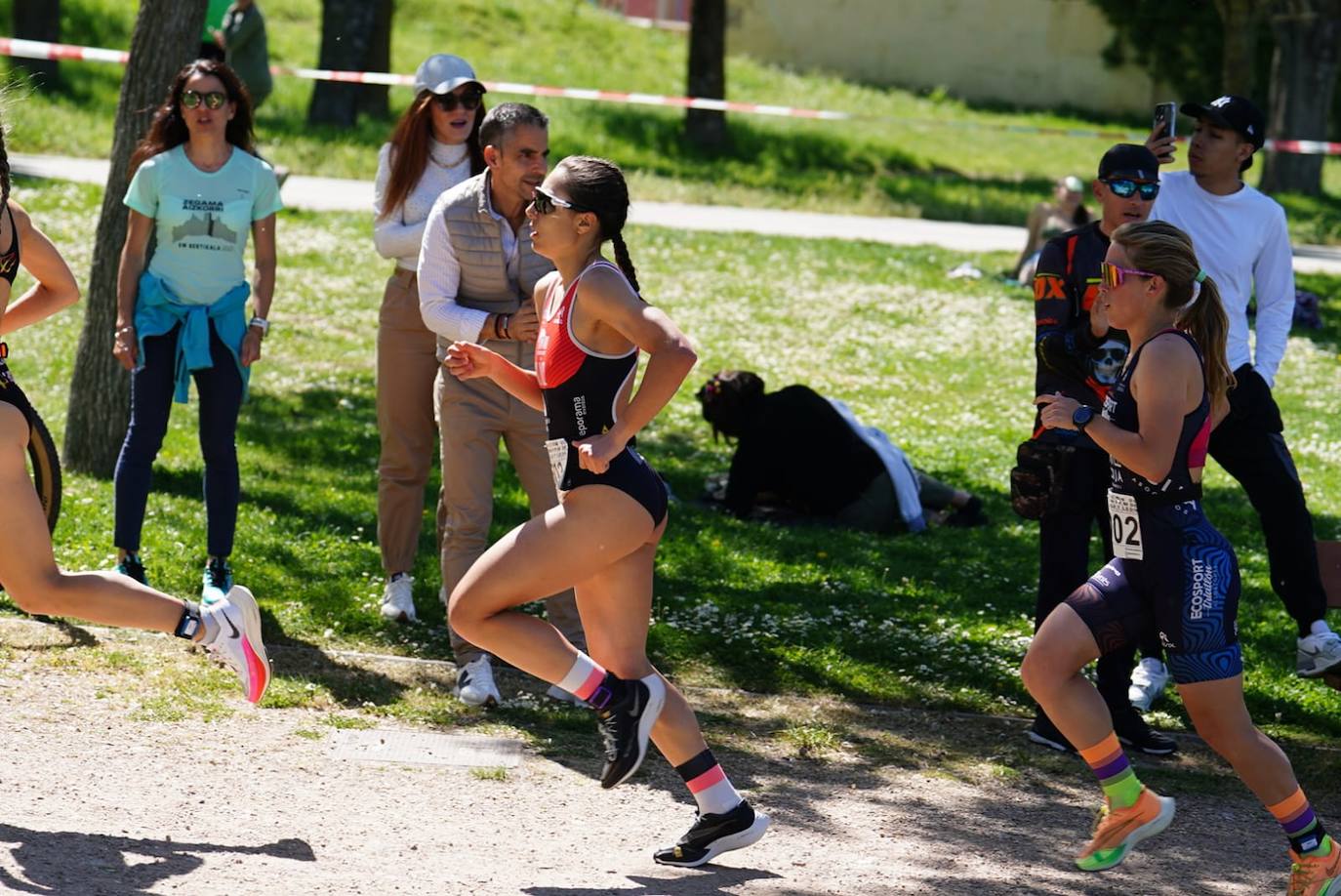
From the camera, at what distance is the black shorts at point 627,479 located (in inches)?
174

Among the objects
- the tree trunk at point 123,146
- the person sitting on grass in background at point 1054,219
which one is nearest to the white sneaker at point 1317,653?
the tree trunk at point 123,146

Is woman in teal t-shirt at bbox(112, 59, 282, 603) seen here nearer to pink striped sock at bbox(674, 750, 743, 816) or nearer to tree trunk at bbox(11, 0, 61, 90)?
pink striped sock at bbox(674, 750, 743, 816)

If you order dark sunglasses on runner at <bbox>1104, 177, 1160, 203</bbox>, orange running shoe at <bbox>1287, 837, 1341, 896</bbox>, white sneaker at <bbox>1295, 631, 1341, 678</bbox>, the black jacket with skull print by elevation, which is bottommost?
orange running shoe at <bbox>1287, 837, 1341, 896</bbox>

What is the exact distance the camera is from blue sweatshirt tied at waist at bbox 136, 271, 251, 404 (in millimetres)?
6453

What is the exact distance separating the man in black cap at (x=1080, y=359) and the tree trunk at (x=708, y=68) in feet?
58.5

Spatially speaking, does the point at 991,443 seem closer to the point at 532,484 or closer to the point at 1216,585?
the point at 532,484

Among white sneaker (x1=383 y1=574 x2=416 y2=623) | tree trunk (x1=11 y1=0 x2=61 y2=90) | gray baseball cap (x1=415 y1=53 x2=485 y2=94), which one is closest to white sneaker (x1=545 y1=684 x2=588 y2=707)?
white sneaker (x1=383 y1=574 x2=416 y2=623)

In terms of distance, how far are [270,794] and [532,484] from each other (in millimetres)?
1592

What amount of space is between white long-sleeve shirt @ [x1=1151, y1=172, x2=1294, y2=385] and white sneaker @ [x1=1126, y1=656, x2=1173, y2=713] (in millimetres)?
1136

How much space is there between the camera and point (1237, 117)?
6.21 m

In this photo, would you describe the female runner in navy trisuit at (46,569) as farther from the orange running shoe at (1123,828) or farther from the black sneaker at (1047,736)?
the black sneaker at (1047,736)

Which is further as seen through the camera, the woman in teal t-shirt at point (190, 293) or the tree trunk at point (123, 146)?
the tree trunk at point (123, 146)

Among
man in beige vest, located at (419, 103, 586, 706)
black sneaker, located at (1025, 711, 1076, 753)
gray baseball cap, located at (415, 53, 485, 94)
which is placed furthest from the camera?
gray baseball cap, located at (415, 53, 485, 94)

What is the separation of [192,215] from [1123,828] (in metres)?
4.02
